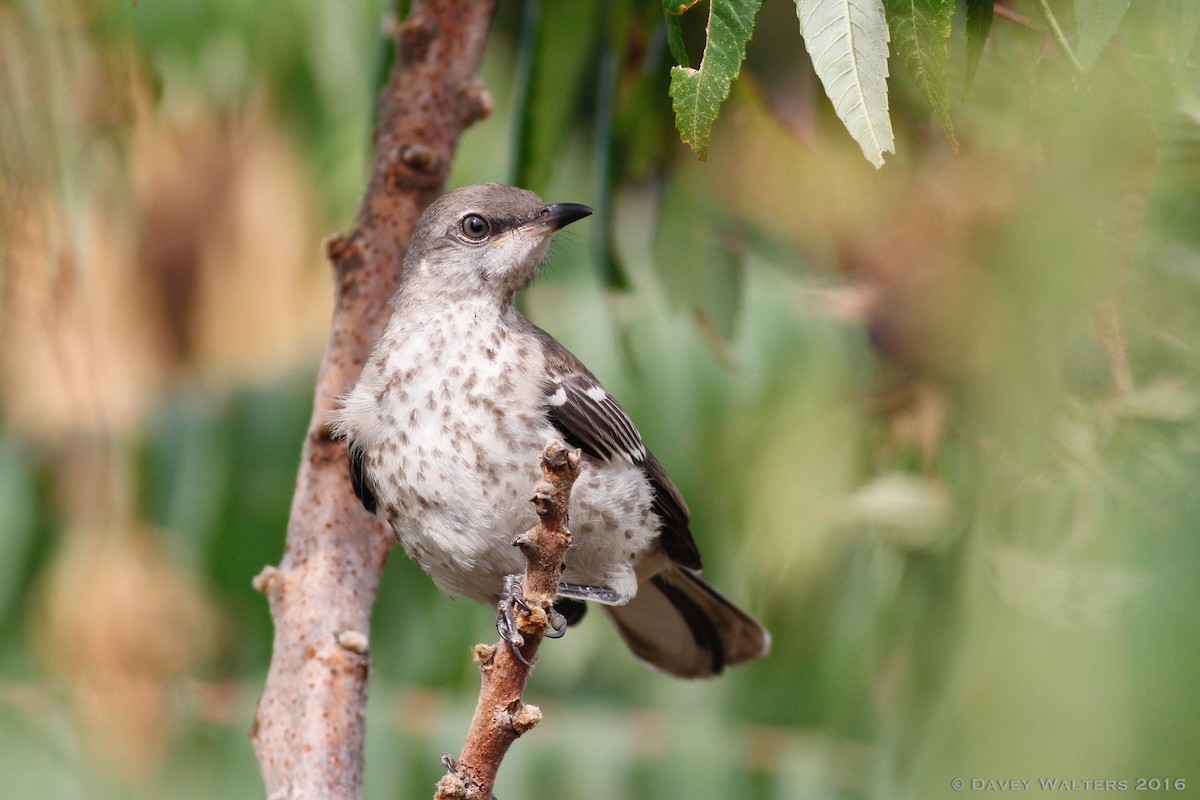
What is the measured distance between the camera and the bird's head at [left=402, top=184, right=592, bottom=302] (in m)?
3.45

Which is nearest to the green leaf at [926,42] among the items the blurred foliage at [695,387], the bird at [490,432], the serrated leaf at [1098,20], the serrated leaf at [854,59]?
the serrated leaf at [854,59]

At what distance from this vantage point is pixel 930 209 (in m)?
4.76

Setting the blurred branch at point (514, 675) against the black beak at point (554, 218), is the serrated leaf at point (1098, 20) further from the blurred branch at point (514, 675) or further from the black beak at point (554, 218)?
the black beak at point (554, 218)

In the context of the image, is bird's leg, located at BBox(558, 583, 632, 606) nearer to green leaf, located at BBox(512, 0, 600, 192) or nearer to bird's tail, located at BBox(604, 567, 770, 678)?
bird's tail, located at BBox(604, 567, 770, 678)

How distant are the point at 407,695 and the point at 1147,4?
3791 millimetres

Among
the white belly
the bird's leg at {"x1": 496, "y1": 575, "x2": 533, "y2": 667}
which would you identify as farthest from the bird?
the bird's leg at {"x1": 496, "y1": 575, "x2": 533, "y2": 667}

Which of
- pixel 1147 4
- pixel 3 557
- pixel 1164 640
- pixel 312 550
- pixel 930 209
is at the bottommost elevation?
pixel 3 557

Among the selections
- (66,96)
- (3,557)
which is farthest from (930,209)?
(3,557)

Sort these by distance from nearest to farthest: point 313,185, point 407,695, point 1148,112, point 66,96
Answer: point 1148,112, point 66,96, point 407,695, point 313,185

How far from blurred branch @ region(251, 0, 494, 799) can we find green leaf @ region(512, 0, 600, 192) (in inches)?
6.6

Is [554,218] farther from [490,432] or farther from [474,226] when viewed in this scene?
[490,432]

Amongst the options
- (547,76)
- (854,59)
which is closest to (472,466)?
(854,59)

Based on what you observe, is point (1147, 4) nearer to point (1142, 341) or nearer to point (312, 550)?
point (1142, 341)

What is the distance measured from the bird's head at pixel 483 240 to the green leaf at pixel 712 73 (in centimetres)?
141
